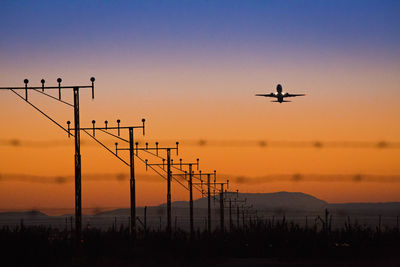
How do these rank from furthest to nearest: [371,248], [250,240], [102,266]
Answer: [250,240] → [371,248] → [102,266]

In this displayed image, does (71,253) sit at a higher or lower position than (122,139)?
lower

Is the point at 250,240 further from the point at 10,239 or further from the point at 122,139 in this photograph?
the point at 10,239

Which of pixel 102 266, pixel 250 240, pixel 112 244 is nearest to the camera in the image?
pixel 102 266

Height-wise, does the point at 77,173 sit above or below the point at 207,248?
above

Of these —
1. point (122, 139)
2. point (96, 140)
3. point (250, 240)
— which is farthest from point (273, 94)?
point (96, 140)

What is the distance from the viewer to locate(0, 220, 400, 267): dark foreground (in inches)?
1955

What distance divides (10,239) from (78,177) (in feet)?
28.5

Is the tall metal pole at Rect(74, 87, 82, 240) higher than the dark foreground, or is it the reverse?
the tall metal pole at Rect(74, 87, 82, 240)

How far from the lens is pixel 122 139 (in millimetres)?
59688

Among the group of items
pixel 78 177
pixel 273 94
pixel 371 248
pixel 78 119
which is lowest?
pixel 371 248

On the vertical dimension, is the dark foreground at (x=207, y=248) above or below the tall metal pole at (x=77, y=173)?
below

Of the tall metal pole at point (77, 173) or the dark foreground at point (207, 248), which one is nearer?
the tall metal pole at point (77, 173)

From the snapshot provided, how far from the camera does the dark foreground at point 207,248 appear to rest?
49656mm

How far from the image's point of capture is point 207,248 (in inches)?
2547
